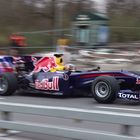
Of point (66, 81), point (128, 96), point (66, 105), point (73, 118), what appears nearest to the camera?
point (73, 118)

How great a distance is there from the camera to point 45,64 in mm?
13828

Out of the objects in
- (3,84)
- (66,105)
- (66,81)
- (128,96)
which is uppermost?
(66,81)

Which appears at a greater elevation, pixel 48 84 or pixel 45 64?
pixel 45 64

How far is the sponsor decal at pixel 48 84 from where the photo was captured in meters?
13.3

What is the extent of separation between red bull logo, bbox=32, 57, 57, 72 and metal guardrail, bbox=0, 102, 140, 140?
6126mm

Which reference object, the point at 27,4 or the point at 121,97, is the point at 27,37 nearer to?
the point at 27,4

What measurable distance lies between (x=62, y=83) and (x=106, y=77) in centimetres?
151

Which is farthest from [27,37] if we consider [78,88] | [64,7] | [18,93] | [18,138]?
[18,138]

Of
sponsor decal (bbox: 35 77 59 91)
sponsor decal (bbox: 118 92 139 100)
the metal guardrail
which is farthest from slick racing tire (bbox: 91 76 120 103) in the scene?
the metal guardrail

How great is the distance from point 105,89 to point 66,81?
4.59 ft

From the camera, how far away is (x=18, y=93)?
15.0m

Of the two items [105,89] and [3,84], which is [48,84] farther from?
[105,89]

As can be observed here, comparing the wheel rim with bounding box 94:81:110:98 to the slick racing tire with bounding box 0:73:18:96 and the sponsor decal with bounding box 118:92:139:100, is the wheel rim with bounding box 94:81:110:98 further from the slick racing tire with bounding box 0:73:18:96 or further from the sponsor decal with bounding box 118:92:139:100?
the slick racing tire with bounding box 0:73:18:96

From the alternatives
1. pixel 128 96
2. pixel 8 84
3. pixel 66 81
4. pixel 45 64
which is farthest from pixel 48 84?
pixel 128 96
